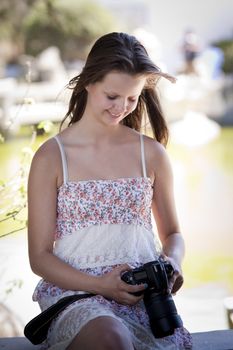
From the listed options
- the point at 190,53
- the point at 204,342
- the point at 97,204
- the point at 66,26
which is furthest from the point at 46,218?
the point at 66,26

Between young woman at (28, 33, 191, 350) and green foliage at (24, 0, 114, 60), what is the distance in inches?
604

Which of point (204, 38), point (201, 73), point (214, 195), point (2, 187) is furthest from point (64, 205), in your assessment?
point (204, 38)

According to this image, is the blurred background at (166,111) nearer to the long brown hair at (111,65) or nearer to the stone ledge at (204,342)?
the long brown hair at (111,65)

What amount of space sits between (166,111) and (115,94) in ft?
32.6

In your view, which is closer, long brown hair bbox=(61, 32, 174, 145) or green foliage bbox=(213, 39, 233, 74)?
long brown hair bbox=(61, 32, 174, 145)

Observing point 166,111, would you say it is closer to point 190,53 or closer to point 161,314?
point 190,53

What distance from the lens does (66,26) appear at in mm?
17281

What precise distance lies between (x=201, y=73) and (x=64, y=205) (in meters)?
11.2

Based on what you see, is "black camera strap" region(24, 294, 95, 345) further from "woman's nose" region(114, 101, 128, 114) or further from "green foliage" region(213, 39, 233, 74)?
"green foliage" region(213, 39, 233, 74)

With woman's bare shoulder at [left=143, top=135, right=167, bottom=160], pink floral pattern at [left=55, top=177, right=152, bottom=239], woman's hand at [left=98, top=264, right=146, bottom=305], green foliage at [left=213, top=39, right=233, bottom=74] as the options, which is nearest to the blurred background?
green foliage at [left=213, top=39, right=233, bottom=74]

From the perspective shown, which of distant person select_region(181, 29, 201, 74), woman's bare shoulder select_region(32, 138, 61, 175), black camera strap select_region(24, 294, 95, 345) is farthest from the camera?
distant person select_region(181, 29, 201, 74)

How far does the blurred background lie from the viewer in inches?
137

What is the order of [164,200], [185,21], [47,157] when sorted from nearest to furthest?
1. [47,157]
2. [164,200]
3. [185,21]

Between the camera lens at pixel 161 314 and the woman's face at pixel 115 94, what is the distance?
1.52 ft
